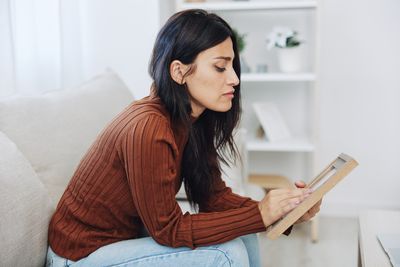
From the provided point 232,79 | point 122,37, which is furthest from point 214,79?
point 122,37

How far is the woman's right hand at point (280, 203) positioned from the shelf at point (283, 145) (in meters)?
1.37

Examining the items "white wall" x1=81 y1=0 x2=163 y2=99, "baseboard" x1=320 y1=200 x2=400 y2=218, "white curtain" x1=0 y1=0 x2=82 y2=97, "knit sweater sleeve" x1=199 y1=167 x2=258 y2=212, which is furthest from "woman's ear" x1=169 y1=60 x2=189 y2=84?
"baseboard" x1=320 y1=200 x2=400 y2=218

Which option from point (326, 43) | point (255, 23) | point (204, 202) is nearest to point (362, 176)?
point (326, 43)

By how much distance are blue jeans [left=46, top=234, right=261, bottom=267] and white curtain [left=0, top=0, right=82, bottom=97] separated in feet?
2.55

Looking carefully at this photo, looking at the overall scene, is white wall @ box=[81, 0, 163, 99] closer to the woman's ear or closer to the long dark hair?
the long dark hair

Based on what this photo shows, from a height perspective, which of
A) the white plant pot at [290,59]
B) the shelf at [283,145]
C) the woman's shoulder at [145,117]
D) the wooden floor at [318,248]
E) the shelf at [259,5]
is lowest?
the wooden floor at [318,248]

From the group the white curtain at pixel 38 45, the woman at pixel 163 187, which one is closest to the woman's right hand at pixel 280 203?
the woman at pixel 163 187

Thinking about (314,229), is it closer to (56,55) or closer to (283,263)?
(283,263)

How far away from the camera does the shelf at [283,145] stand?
262 centimetres

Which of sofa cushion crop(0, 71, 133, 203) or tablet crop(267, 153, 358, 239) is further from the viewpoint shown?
sofa cushion crop(0, 71, 133, 203)

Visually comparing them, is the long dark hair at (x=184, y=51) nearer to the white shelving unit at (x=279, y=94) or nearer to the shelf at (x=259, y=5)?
the shelf at (x=259, y=5)

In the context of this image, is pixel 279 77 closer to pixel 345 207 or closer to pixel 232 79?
pixel 345 207

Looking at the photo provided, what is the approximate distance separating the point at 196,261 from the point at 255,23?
1901 millimetres

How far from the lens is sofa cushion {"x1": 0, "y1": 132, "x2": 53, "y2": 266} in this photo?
115cm
